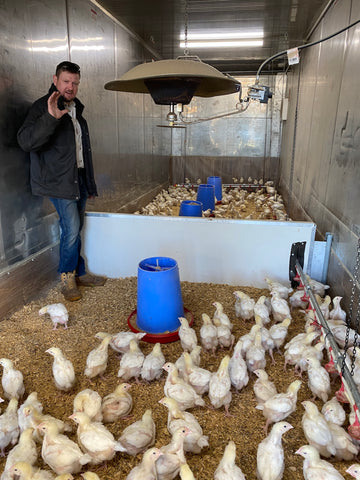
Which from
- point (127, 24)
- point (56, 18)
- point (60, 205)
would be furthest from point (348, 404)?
point (127, 24)

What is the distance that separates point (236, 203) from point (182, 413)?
598 cm

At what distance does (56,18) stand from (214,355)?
3.39 metres

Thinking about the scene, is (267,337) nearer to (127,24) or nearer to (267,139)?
(127,24)

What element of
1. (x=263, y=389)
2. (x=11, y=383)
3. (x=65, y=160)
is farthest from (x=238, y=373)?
(x=65, y=160)

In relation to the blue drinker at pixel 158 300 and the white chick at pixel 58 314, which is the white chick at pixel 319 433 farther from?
the white chick at pixel 58 314

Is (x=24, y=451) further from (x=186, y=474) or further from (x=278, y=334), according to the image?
(x=278, y=334)

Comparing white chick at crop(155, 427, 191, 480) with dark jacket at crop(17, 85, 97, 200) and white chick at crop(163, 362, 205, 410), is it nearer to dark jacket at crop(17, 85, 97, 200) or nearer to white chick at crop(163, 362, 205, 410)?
white chick at crop(163, 362, 205, 410)

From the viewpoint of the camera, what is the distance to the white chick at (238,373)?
210 cm

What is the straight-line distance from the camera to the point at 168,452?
1.56 m

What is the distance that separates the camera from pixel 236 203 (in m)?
7.43

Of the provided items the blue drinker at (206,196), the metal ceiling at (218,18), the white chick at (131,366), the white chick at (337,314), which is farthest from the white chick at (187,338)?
the metal ceiling at (218,18)

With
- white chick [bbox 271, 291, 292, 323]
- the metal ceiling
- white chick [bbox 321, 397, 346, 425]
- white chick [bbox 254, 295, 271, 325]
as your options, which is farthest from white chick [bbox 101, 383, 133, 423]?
the metal ceiling

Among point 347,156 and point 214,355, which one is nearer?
point 214,355

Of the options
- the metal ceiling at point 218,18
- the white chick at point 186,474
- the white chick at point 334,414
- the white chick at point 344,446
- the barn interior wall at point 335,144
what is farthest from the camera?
the metal ceiling at point 218,18
